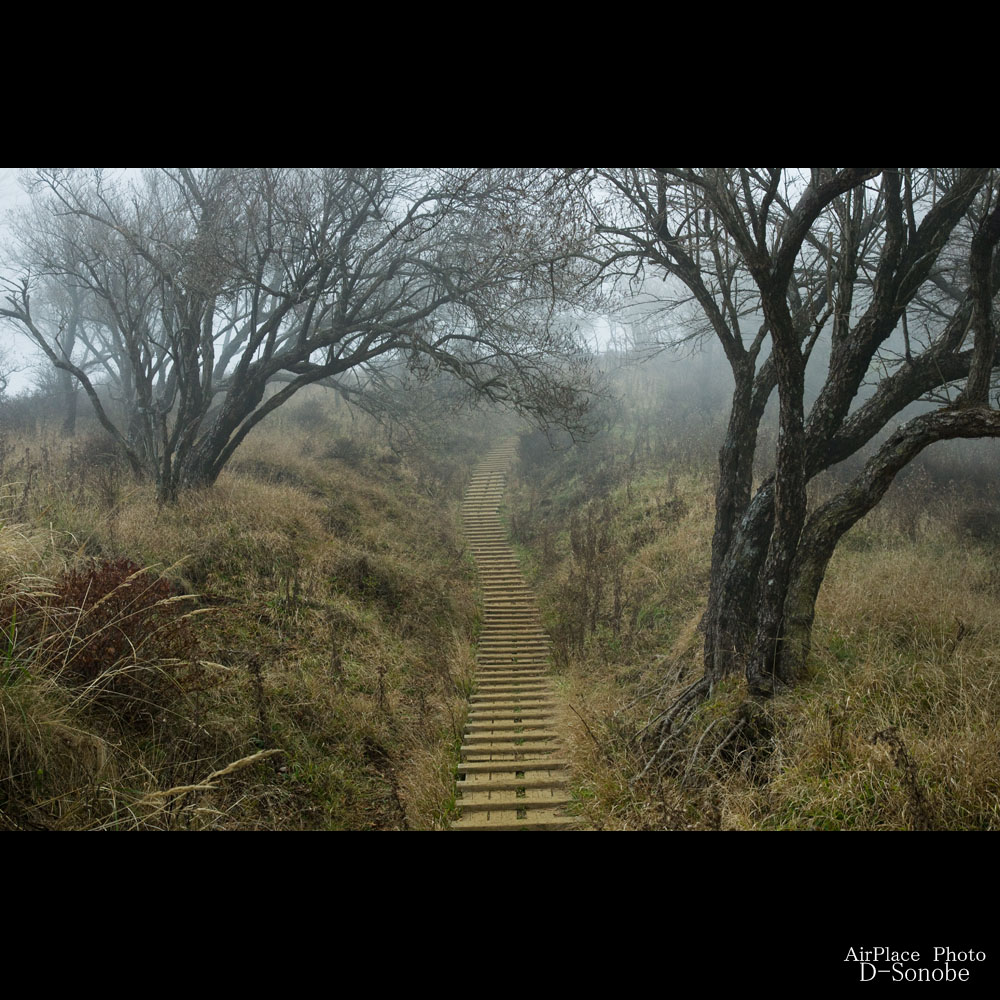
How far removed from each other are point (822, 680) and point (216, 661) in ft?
16.6

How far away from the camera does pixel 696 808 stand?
4.18 m

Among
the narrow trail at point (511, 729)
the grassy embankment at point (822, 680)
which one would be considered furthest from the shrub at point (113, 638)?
the grassy embankment at point (822, 680)

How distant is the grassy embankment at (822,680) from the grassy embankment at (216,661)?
5.47ft

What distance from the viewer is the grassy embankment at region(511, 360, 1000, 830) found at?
3680mm

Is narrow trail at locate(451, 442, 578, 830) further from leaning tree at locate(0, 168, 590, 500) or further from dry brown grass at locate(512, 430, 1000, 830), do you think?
leaning tree at locate(0, 168, 590, 500)

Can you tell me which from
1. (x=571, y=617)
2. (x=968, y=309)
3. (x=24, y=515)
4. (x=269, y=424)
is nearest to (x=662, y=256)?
(x=968, y=309)

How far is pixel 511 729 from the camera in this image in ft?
21.5

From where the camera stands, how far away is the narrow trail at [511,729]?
16.2 feet

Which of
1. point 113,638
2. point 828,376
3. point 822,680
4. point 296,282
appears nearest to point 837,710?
point 822,680

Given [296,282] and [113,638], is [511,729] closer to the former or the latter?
[113,638]

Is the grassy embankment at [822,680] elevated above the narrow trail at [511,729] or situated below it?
above

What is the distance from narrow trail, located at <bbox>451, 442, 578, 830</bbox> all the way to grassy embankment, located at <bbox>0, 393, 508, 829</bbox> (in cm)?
25

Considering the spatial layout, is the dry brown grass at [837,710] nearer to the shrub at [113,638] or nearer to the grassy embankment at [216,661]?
the grassy embankment at [216,661]

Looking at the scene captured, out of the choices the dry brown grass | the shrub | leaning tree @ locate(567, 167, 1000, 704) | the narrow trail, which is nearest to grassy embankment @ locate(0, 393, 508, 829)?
the shrub
